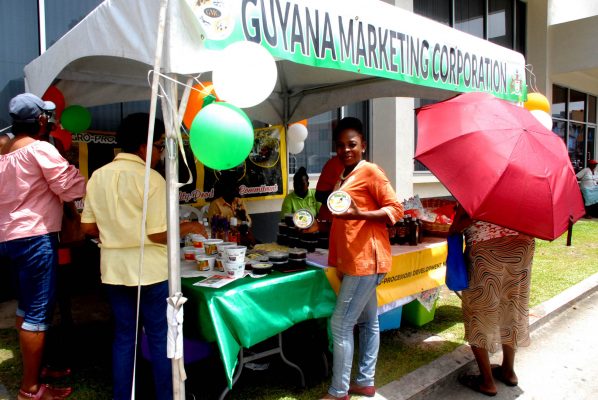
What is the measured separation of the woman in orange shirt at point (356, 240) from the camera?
2.62 m

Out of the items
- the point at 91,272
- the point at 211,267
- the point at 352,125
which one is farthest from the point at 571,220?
the point at 91,272

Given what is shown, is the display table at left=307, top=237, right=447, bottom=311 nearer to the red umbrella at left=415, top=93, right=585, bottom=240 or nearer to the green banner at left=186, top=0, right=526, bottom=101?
the red umbrella at left=415, top=93, right=585, bottom=240

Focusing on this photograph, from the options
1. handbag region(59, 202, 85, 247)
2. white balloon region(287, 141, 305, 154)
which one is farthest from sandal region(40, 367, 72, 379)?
white balloon region(287, 141, 305, 154)

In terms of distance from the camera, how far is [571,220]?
2.66m

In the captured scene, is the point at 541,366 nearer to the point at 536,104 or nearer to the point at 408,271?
the point at 408,271

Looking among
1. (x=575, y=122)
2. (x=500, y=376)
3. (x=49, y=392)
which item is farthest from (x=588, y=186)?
(x=49, y=392)

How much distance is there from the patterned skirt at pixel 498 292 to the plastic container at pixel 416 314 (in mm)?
977

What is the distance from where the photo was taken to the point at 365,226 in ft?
8.64

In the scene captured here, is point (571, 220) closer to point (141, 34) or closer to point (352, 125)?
point (352, 125)

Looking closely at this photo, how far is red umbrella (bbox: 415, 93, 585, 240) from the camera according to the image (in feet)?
7.90

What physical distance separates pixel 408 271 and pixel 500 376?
3.26 ft

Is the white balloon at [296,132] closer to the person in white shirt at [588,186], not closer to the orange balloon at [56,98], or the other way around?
the orange balloon at [56,98]

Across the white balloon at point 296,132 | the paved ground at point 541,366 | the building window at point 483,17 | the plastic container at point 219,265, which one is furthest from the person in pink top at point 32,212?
the building window at point 483,17

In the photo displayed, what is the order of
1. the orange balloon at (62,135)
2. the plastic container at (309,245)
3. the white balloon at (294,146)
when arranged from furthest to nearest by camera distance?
the white balloon at (294,146), the orange balloon at (62,135), the plastic container at (309,245)
